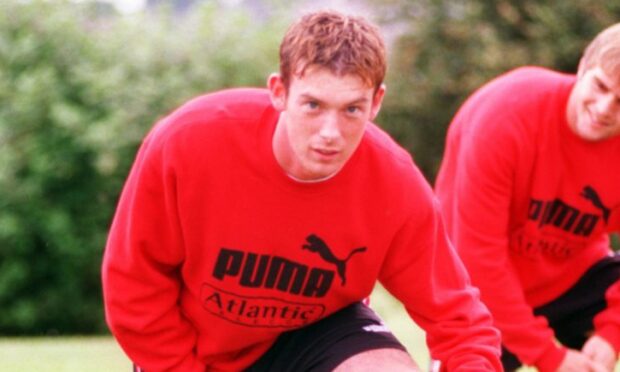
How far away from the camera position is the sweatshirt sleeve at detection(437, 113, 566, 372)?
14.6 ft

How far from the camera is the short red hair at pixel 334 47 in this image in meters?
3.32

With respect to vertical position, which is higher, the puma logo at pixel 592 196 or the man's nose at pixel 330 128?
the man's nose at pixel 330 128

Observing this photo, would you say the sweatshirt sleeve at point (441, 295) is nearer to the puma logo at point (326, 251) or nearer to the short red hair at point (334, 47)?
the puma logo at point (326, 251)

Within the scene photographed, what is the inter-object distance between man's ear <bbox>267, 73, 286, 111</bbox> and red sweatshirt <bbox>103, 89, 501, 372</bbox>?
0.13 meters

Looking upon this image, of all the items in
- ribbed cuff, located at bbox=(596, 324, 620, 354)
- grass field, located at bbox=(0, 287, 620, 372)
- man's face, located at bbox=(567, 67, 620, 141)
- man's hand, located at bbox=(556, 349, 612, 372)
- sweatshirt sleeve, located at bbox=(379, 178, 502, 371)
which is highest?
man's face, located at bbox=(567, 67, 620, 141)

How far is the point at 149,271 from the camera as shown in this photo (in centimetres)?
365

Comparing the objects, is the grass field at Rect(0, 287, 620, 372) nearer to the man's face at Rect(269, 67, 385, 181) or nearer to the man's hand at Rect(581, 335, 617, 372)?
the man's hand at Rect(581, 335, 617, 372)

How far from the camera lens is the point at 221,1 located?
14.9 meters

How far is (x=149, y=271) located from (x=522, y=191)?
1.77 metres

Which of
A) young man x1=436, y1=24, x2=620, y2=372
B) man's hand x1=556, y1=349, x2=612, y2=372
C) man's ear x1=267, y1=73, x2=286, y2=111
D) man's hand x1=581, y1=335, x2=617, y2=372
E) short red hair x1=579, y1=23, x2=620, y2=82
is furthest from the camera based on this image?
man's hand x1=581, y1=335, x2=617, y2=372

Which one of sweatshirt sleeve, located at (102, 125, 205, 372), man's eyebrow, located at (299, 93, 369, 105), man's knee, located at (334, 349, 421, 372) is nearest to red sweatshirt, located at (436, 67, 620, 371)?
man's knee, located at (334, 349, 421, 372)

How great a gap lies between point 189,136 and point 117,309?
2.23ft

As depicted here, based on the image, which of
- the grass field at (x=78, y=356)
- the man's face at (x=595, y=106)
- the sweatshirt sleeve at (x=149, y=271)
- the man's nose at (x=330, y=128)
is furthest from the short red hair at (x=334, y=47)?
the grass field at (x=78, y=356)

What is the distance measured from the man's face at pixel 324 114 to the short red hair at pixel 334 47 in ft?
0.09
